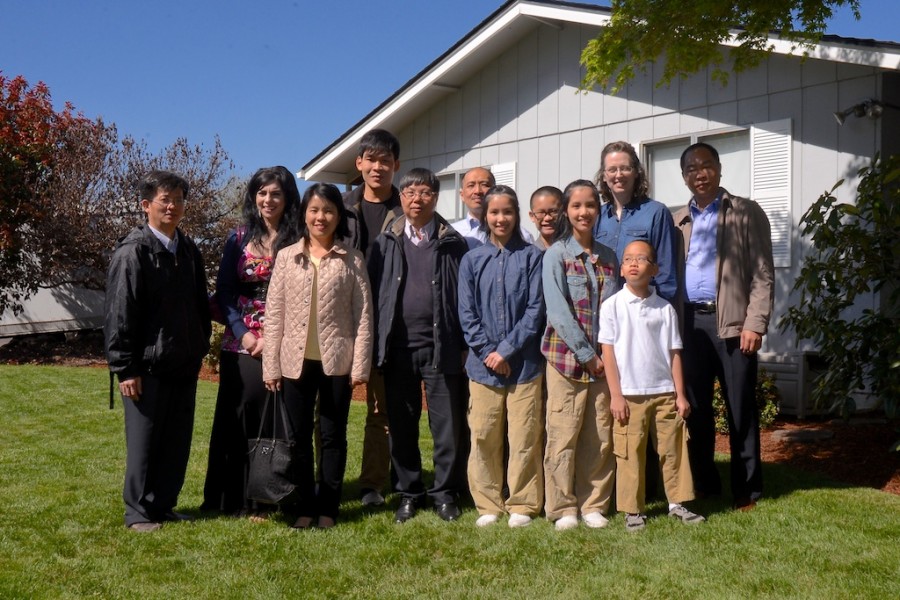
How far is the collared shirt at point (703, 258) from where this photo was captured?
573 centimetres

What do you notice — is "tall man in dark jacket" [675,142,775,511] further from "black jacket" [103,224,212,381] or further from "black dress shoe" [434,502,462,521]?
"black jacket" [103,224,212,381]

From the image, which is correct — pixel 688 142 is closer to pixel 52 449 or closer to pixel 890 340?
pixel 890 340

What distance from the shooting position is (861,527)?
522 cm

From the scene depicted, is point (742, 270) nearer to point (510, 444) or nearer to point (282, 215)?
point (510, 444)

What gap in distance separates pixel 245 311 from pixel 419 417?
133cm

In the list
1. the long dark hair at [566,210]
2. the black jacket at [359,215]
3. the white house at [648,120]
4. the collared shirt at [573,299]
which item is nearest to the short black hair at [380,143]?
the black jacket at [359,215]

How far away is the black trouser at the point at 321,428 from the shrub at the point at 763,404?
4.92 m

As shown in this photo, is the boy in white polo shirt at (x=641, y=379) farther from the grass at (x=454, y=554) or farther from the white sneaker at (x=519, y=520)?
the white sneaker at (x=519, y=520)

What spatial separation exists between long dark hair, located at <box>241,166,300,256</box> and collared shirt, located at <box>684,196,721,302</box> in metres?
2.60

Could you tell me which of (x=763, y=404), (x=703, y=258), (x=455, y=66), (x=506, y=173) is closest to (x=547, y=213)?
(x=703, y=258)

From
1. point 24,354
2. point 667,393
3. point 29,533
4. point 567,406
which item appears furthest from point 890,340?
point 24,354

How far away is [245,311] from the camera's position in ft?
18.6

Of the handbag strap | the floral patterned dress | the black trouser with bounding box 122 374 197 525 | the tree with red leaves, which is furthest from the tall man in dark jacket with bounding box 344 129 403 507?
the tree with red leaves

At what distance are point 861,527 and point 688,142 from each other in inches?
256
